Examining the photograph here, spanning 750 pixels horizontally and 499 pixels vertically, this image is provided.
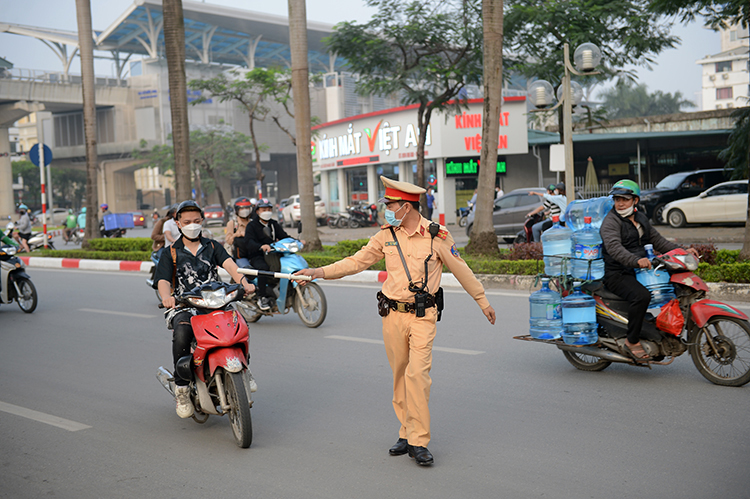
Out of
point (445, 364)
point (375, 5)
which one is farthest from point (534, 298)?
point (375, 5)

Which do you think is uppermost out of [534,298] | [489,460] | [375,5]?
[375,5]

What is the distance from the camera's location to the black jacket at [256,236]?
9.58m

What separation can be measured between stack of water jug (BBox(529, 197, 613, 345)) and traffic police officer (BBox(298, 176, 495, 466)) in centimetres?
→ 179

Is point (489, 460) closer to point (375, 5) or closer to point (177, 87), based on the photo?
point (177, 87)

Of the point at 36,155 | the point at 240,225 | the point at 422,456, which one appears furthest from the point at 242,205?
the point at 36,155

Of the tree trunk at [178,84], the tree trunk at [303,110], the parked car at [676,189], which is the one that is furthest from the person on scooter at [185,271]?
the parked car at [676,189]

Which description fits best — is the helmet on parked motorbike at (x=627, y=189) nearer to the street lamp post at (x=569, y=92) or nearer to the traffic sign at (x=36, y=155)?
the street lamp post at (x=569, y=92)

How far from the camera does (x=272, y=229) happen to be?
9812 millimetres

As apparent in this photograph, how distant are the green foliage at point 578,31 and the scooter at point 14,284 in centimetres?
1519

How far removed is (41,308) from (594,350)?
965cm

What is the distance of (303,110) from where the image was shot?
16.5 meters

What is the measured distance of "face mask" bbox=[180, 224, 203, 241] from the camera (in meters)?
5.23

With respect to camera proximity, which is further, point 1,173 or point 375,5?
point 1,173

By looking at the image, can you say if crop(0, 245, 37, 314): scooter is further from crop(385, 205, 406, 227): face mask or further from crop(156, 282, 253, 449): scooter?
crop(385, 205, 406, 227): face mask
